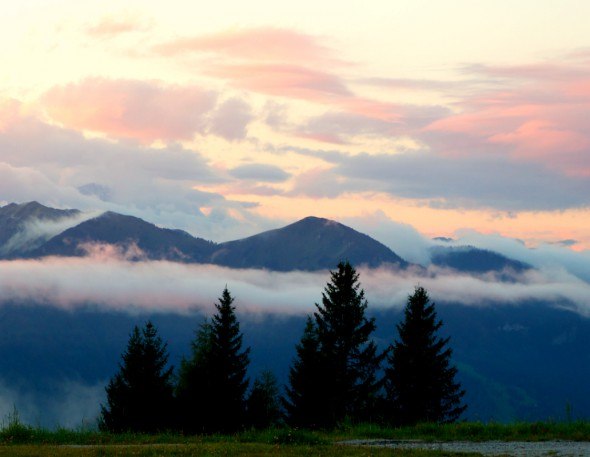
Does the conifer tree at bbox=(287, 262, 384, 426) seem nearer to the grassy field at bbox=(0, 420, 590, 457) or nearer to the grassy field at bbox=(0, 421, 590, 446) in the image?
the grassy field at bbox=(0, 421, 590, 446)

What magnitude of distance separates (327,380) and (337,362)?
5.21 meters

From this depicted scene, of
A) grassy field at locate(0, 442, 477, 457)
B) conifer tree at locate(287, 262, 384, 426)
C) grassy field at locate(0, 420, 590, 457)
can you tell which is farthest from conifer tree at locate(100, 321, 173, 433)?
grassy field at locate(0, 442, 477, 457)

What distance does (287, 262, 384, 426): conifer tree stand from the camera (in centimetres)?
5625

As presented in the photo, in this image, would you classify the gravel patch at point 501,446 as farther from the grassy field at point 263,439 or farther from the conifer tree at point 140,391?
the conifer tree at point 140,391

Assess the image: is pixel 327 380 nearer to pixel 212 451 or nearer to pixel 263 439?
pixel 263 439

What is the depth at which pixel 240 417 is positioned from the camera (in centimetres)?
6028

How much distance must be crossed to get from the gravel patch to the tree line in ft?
80.1

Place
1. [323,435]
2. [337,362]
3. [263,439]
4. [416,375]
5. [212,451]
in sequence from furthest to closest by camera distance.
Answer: [337,362] → [416,375] → [323,435] → [263,439] → [212,451]

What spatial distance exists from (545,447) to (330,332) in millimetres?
37143

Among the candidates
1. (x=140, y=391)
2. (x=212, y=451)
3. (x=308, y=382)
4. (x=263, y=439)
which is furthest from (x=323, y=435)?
(x=140, y=391)

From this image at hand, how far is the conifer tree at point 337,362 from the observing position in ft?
185

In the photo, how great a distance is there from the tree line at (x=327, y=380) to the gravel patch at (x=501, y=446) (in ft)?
80.1

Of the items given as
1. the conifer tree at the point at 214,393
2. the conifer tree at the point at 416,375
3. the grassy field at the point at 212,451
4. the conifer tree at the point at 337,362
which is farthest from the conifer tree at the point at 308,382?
the grassy field at the point at 212,451

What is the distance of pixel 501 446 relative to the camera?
26.2 m
